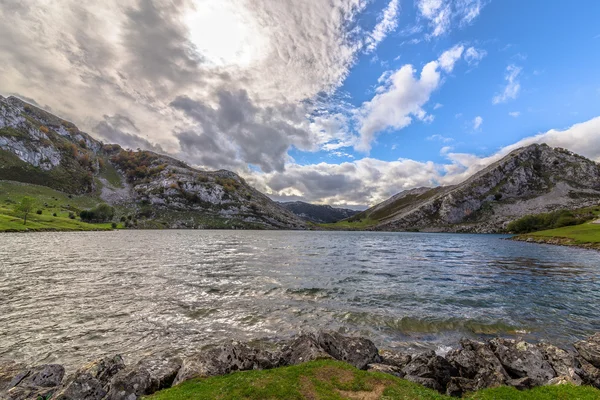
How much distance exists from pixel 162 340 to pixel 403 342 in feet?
59.3

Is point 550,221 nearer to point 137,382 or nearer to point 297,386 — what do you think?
point 297,386

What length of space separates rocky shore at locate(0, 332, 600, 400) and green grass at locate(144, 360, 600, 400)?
1.50 m

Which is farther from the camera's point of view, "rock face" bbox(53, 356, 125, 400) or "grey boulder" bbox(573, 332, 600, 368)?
"grey boulder" bbox(573, 332, 600, 368)

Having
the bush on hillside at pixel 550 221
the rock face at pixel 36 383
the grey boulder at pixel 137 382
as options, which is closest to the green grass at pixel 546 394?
the grey boulder at pixel 137 382

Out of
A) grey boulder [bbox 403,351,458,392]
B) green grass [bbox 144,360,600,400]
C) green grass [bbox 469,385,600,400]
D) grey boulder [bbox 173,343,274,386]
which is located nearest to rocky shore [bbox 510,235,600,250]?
grey boulder [bbox 403,351,458,392]

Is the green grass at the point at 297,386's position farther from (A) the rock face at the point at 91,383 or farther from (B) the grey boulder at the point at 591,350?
(B) the grey boulder at the point at 591,350

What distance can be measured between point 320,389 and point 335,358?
4806 millimetres

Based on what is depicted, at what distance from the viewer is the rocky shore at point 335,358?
12.3 m

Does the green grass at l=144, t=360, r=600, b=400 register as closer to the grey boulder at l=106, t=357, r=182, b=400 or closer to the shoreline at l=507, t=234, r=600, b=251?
the grey boulder at l=106, t=357, r=182, b=400

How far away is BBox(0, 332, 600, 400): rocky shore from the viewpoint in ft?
A: 40.5

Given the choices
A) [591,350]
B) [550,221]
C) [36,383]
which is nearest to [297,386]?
[36,383]

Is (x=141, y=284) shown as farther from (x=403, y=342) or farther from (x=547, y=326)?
(x=547, y=326)

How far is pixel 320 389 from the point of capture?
38.3ft

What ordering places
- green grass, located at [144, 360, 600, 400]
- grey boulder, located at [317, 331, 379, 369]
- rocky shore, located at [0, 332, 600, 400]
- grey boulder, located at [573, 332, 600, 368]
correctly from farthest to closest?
grey boulder, located at [317, 331, 379, 369] → grey boulder, located at [573, 332, 600, 368] → rocky shore, located at [0, 332, 600, 400] → green grass, located at [144, 360, 600, 400]
